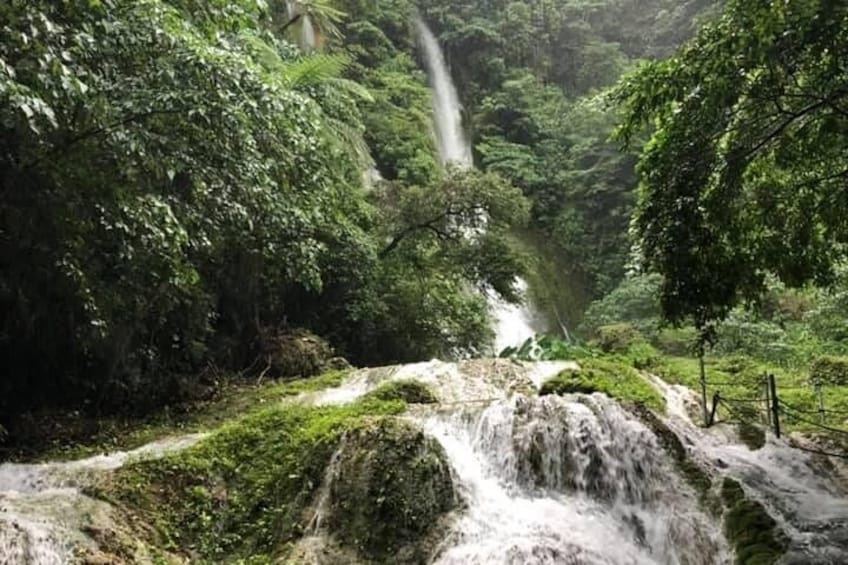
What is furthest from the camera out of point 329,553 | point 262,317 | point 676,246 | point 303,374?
point 262,317

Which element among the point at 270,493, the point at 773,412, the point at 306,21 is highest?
the point at 306,21

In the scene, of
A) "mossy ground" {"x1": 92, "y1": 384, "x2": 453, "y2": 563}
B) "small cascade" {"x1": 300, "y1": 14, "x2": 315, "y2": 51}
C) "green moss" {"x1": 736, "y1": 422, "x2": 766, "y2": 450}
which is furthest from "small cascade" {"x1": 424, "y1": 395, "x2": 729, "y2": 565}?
"small cascade" {"x1": 300, "y1": 14, "x2": 315, "y2": 51}

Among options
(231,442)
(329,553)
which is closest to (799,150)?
(329,553)

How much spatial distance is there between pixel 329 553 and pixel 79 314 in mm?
3996

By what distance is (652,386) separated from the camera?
397 inches

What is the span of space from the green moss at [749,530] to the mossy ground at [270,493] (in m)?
2.46

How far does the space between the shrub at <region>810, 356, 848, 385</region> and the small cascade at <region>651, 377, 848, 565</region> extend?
384cm

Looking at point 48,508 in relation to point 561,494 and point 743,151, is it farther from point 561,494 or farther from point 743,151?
point 743,151

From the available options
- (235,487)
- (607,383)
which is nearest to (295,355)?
(235,487)

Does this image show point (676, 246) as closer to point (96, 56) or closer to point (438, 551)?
point (438, 551)

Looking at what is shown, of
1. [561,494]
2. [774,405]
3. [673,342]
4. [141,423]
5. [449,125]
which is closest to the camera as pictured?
[561,494]

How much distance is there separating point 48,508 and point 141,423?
314cm

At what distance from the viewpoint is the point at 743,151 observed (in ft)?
20.1

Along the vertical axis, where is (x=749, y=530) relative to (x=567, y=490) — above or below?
below
